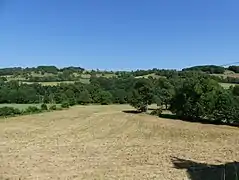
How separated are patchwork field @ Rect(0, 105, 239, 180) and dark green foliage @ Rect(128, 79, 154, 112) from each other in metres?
5.27

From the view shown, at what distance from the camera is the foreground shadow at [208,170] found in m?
18.8

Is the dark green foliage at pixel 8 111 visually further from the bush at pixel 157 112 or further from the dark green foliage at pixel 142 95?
the bush at pixel 157 112

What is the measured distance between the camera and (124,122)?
50.0m

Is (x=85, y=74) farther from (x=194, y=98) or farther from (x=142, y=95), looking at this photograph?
(x=194, y=98)

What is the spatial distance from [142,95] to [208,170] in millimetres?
38985

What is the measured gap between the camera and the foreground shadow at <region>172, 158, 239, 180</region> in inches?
741

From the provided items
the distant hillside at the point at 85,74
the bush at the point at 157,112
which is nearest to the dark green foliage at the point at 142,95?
the bush at the point at 157,112

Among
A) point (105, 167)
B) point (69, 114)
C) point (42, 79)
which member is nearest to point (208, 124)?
point (69, 114)

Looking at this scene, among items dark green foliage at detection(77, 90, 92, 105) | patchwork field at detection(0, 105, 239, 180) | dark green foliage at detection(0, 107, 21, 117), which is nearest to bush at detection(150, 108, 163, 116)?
patchwork field at detection(0, 105, 239, 180)

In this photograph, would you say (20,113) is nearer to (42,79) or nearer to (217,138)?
(217,138)

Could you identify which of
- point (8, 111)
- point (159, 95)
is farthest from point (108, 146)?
point (8, 111)

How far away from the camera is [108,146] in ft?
106

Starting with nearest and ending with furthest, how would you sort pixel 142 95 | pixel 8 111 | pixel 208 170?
pixel 208 170 → pixel 142 95 → pixel 8 111

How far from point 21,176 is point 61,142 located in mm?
14423
